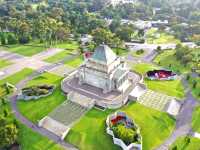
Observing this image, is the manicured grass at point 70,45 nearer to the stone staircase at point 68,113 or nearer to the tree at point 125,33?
the tree at point 125,33

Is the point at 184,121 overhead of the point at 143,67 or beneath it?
beneath

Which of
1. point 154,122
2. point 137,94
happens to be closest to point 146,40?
point 137,94

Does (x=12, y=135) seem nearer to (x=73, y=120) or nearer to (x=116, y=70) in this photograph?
(x=73, y=120)

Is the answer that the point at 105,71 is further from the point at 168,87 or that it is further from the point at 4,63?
the point at 4,63

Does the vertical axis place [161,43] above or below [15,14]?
below

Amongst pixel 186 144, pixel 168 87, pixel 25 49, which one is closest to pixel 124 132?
pixel 186 144

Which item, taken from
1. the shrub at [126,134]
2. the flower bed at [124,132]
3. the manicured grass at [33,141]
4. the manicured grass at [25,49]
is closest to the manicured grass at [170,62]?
the flower bed at [124,132]
